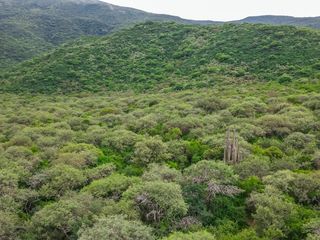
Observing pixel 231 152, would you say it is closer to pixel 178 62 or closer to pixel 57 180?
pixel 57 180

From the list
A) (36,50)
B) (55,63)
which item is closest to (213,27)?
(55,63)

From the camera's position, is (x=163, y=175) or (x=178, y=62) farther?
(x=178, y=62)

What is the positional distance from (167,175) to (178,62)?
55286 mm

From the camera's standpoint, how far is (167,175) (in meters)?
22.7

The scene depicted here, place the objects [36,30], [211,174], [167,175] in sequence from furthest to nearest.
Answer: [36,30] → [167,175] → [211,174]

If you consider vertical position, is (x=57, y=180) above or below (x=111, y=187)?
below

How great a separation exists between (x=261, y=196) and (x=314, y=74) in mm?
43074

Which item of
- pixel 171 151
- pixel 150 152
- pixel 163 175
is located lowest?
pixel 171 151

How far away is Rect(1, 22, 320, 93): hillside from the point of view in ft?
211

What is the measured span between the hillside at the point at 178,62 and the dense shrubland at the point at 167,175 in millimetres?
20714

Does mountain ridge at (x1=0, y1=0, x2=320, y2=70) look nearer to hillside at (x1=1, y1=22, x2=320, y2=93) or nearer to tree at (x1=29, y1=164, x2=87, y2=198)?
hillside at (x1=1, y1=22, x2=320, y2=93)

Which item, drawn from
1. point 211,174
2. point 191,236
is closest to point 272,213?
point 211,174

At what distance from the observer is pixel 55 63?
76312 mm

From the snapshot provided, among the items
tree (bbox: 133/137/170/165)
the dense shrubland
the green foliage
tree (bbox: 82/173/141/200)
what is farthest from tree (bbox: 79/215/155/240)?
tree (bbox: 133/137/170/165)
